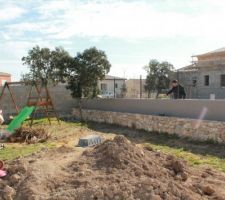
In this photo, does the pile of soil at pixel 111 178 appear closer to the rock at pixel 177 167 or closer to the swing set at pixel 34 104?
the rock at pixel 177 167

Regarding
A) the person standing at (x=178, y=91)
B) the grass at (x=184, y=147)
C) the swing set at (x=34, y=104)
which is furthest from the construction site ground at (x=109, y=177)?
the person standing at (x=178, y=91)

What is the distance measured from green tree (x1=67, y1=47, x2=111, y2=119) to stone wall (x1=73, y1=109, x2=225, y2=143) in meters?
1.72

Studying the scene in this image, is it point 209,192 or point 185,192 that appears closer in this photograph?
point 185,192

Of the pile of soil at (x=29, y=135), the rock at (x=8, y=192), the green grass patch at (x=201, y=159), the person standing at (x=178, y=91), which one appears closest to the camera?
the rock at (x=8, y=192)

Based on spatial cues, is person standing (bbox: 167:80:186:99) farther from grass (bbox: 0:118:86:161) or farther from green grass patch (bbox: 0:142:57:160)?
green grass patch (bbox: 0:142:57:160)

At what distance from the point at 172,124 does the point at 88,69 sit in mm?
6924

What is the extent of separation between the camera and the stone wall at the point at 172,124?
1284 cm

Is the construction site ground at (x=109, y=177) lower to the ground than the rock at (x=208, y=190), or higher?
higher

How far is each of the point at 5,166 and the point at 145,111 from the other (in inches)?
424

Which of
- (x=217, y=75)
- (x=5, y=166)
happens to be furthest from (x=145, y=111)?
(x=217, y=75)

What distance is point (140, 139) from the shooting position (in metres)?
14.2

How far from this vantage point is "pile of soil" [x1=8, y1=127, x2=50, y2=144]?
13.6 metres

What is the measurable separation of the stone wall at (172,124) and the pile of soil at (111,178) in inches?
203

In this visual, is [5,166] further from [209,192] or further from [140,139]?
[140,139]
